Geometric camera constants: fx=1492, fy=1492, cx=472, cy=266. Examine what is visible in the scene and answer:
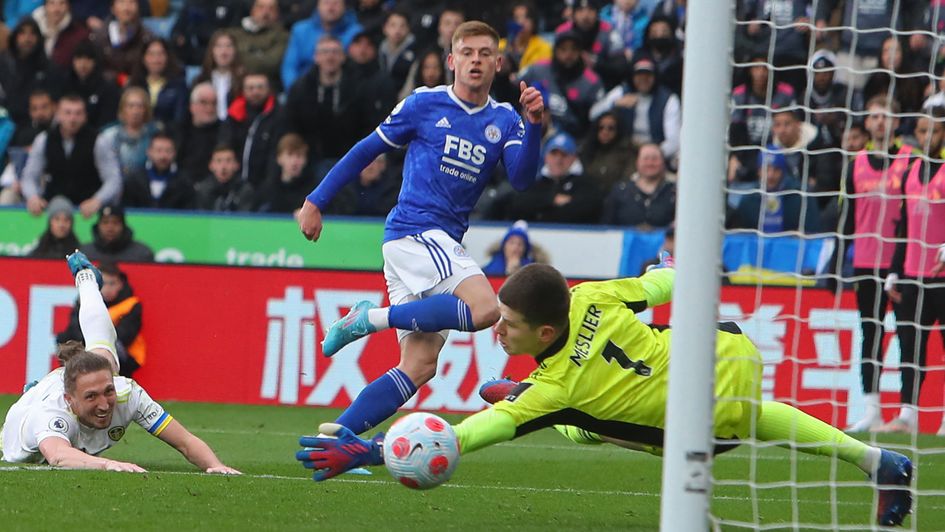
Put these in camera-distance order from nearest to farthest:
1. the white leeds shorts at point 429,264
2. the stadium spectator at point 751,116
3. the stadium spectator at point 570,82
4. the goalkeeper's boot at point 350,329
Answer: the goalkeeper's boot at point 350,329 → the white leeds shorts at point 429,264 → the stadium spectator at point 751,116 → the stadium spectator at point 570,82

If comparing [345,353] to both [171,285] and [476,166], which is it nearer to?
[171,285]

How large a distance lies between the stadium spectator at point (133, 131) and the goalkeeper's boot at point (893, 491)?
10.2m

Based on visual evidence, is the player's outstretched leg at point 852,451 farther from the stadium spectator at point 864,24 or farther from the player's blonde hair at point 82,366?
the stadium spectator at point 864,24

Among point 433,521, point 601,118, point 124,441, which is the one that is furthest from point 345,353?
point 433,521

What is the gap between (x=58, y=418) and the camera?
24.2ft

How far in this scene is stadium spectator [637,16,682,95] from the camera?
14.9 metres

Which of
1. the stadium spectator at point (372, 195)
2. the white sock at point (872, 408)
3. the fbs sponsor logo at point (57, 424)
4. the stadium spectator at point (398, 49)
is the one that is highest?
the stadium spectator at point (398, 49)

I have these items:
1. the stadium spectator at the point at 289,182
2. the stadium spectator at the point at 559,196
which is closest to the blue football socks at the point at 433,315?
the stadium spectator at the point at 559,196

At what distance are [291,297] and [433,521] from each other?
632 cm

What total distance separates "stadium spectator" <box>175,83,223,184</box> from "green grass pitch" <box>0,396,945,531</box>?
605 centimetres

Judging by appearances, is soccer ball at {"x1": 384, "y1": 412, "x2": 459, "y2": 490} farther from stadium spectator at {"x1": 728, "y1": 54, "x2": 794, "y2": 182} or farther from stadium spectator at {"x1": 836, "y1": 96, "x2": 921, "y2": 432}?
stadium spectator at {"x1": 728, "y1": 54, "x2": 794, "y2": 182}

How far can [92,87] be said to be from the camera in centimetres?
1566

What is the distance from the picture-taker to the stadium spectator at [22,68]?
16.1 metres

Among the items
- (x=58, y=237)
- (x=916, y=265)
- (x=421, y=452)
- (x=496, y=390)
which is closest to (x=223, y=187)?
(x=58, y=237)
